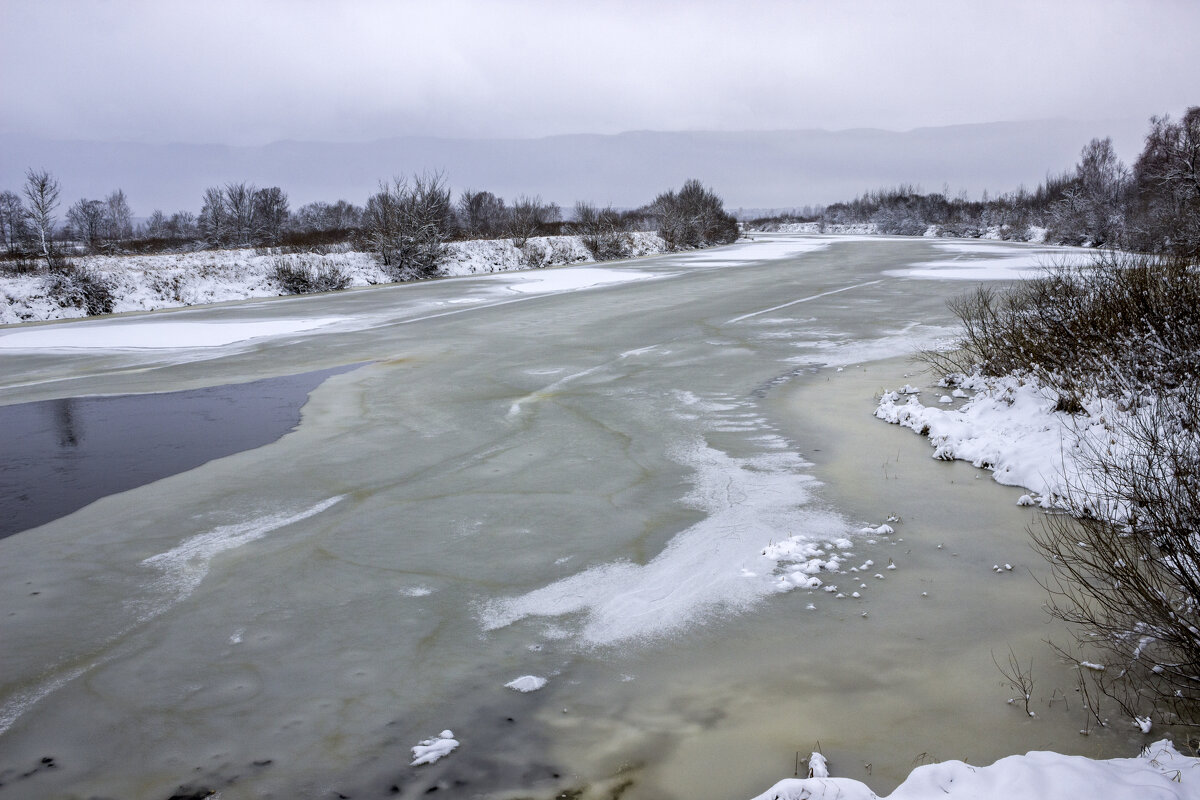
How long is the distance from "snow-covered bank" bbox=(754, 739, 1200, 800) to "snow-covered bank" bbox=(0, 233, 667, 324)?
1028 inches

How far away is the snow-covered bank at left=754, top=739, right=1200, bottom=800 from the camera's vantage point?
9.70ft

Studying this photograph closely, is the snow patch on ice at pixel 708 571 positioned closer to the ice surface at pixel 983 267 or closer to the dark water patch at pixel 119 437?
the dark water patch at pixel 119 437

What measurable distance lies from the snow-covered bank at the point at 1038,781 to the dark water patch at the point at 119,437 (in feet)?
21.2

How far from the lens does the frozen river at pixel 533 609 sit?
→ 362 cm

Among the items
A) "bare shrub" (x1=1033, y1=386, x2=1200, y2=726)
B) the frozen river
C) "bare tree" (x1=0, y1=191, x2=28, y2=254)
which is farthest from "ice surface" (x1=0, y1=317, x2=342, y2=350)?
"bare tree" (x1=0, y1=191, x2=28, y2=254)

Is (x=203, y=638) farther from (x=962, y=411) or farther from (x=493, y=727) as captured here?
(x=962, y=411)

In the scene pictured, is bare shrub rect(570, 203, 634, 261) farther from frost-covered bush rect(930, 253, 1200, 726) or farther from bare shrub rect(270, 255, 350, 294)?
frost-covered bush rect(930, 253, 1200, 726)

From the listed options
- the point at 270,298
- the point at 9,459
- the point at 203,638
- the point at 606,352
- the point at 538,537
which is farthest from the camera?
the point at 270,298

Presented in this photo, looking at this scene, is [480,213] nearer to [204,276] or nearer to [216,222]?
[216,222]

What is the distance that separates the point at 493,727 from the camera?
3.80m

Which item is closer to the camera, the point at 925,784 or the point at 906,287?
the point at 925,784

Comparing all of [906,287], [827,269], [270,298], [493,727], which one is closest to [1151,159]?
[827,269]

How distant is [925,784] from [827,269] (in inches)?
1196

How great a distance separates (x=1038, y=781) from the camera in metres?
3.09
